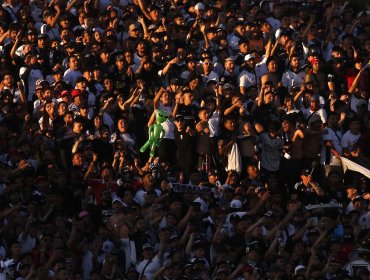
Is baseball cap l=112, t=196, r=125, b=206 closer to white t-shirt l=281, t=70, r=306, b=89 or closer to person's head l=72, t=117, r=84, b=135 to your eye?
person's head l=72, t=117, r=84, b=135

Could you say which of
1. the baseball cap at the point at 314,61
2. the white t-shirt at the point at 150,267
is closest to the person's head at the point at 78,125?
the white t-shirt at the point at 150,267

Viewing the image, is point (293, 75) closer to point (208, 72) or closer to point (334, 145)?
point (208, 72)

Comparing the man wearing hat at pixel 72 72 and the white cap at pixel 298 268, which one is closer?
the white cap at pixel 298 268

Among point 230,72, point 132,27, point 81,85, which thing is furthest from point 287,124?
point 132,27

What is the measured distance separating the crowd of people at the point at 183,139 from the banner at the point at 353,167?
0.10 meters

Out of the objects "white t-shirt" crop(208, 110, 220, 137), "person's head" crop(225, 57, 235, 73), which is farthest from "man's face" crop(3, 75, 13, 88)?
"person's head" crop(225, 57, 235, 73)

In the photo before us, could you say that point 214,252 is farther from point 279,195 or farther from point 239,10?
point 239,10

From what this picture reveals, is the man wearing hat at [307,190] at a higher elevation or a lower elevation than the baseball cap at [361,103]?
lower

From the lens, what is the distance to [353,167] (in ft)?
99.0

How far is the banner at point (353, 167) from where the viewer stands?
29.9 metres

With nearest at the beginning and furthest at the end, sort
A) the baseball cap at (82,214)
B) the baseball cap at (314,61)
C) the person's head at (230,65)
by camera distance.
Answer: the baseball cap at (82,214) → the person's head at (230,65) → the baseball cap at (314,61)

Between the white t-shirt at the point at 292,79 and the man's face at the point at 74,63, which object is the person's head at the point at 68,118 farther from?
the white t-shirt at the point at 292,79

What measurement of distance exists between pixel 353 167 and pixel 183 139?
9.39 ft

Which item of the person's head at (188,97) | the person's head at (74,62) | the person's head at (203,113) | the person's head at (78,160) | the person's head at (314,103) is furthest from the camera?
the person's head at (74,62)
